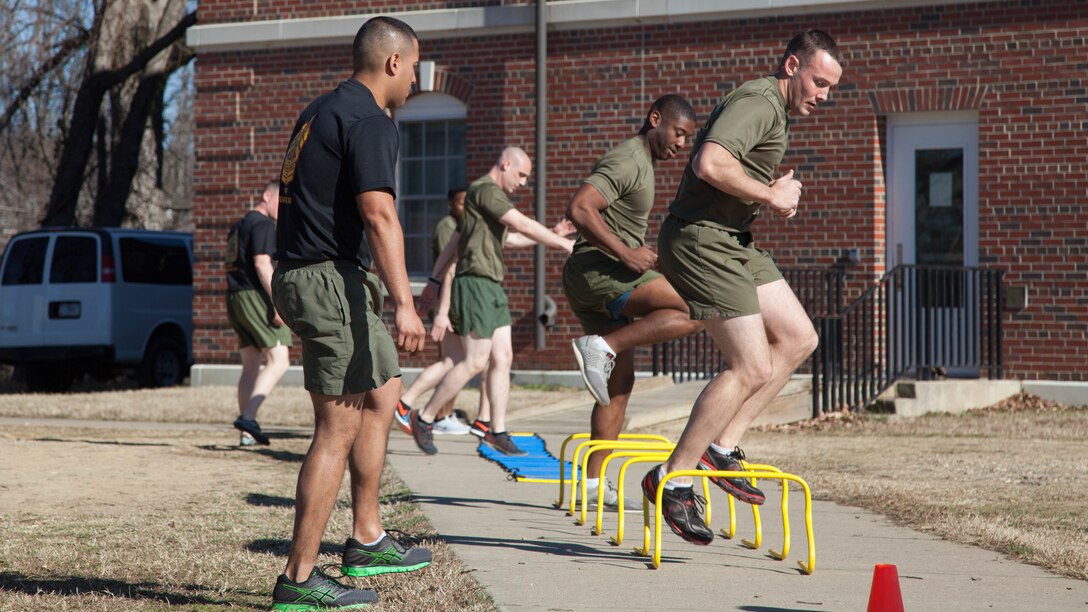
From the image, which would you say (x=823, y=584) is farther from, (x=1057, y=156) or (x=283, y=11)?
(x=283, y=11)

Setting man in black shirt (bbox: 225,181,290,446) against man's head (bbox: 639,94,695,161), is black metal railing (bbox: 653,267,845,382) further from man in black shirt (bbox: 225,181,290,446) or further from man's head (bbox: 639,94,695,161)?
man's head (bbox: 639,94,695,161)

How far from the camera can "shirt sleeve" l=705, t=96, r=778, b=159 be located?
5.04 m

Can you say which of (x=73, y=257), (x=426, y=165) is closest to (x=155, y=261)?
(x=73, y=257)

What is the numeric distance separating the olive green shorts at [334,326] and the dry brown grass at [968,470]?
9.18 ft

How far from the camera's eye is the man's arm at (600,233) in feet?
19.9

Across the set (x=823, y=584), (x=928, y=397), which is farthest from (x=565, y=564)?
(x=928, y=397)

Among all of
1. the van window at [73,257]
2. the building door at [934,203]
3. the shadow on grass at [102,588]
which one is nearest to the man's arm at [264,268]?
the shadow on grass at [102,588]

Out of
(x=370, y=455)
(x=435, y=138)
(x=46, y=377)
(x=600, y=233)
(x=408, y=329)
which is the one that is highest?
(x=435, y=138)

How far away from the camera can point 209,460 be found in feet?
28.8

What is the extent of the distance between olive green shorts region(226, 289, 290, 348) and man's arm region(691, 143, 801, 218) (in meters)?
4.93

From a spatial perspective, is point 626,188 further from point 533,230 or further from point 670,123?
point 533,230

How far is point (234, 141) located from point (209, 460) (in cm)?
831

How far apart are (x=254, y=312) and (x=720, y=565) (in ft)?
16.8

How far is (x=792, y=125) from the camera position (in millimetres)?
13680
